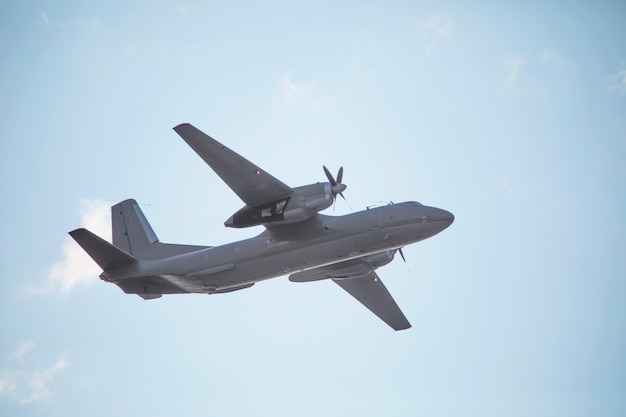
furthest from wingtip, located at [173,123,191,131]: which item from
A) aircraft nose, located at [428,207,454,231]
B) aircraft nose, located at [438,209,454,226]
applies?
aircraft nose, located at [438,209,454,226]

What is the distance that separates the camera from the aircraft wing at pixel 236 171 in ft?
105

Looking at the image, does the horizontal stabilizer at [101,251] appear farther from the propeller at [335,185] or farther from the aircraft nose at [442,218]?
the aircraft nose at [442,218]

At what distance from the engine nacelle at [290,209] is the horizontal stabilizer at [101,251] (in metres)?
6.09

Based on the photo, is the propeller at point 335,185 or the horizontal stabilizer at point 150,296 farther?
the horizontal stabilizer at point 150,296

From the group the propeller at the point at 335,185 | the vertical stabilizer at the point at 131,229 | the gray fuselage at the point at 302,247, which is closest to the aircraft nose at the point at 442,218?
the gray fuselage at the point at 302,247

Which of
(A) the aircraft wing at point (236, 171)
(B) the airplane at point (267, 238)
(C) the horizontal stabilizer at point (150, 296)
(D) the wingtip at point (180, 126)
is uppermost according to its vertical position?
(D) the wingtip at point (180, 126)

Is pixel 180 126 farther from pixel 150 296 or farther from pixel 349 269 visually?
pixel 349 269

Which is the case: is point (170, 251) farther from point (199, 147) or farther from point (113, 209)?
point (199, 147)

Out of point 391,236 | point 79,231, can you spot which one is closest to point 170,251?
point 79,231

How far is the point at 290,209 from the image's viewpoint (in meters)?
33.8

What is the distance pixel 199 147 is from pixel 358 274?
1170 cm

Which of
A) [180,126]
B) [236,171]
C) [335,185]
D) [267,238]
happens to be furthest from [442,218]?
[180,126]

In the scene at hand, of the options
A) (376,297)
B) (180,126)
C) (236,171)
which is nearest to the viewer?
(180,126)

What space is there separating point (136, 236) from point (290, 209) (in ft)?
39.4
